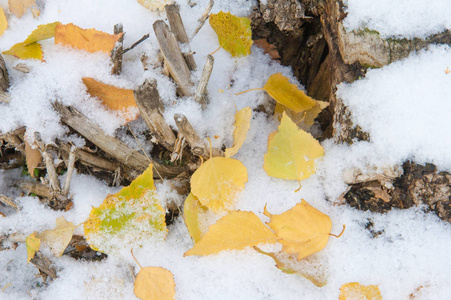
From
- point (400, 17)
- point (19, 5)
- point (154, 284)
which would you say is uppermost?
point (400, 17)

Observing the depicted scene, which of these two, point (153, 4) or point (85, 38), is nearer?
point (85, 38)

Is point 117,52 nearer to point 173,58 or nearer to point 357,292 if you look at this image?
point 173,58

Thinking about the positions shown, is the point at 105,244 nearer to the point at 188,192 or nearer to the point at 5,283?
the point at 188,192

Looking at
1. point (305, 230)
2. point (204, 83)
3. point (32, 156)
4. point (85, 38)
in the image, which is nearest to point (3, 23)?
point (85, 38)

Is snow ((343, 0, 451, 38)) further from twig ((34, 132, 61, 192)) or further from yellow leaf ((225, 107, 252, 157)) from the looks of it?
twig ((34, 132, 61, 192))

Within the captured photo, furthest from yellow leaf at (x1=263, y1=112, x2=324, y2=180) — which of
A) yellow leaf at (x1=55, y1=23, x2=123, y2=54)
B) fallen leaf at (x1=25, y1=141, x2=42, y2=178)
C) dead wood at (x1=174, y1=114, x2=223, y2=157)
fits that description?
fallen leaf at (x1=25, y1=141, x2=42, y2=178)

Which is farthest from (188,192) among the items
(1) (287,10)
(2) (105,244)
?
(1) (287,10)

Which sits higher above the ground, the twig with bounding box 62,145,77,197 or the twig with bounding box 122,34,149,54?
the twig with bounding box 122,34,149,54

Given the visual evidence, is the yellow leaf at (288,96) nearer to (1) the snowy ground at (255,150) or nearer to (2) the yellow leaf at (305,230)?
(1) the snowy ground at (255,150)
